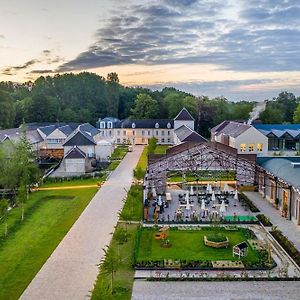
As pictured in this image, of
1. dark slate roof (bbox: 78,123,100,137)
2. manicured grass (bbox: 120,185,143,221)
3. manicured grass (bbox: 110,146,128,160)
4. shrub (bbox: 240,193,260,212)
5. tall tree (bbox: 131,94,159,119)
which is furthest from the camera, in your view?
tall tree (bbox: 131,94,159,119)

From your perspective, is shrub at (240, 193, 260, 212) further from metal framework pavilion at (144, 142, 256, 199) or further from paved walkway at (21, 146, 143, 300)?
paved walkway at (21, 146, 143, 300)

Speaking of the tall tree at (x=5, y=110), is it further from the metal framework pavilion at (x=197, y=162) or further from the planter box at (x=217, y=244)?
the planter box at (x=217, y=244)

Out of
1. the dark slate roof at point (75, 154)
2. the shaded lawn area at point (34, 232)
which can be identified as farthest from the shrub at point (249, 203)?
the dark slate roof at point (75, 154)

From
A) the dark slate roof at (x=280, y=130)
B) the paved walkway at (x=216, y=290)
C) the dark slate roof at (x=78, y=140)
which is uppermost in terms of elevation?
the dark slate roof at (x=280, y=130)

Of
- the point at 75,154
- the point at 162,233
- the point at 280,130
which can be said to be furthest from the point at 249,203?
the point at 280,130

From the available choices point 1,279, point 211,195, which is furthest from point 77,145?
point 1,279

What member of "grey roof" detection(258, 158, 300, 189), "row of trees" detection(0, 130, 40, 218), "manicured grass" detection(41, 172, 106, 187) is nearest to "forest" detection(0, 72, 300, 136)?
"manicured grass" detection(41, 172, 106, 187)
